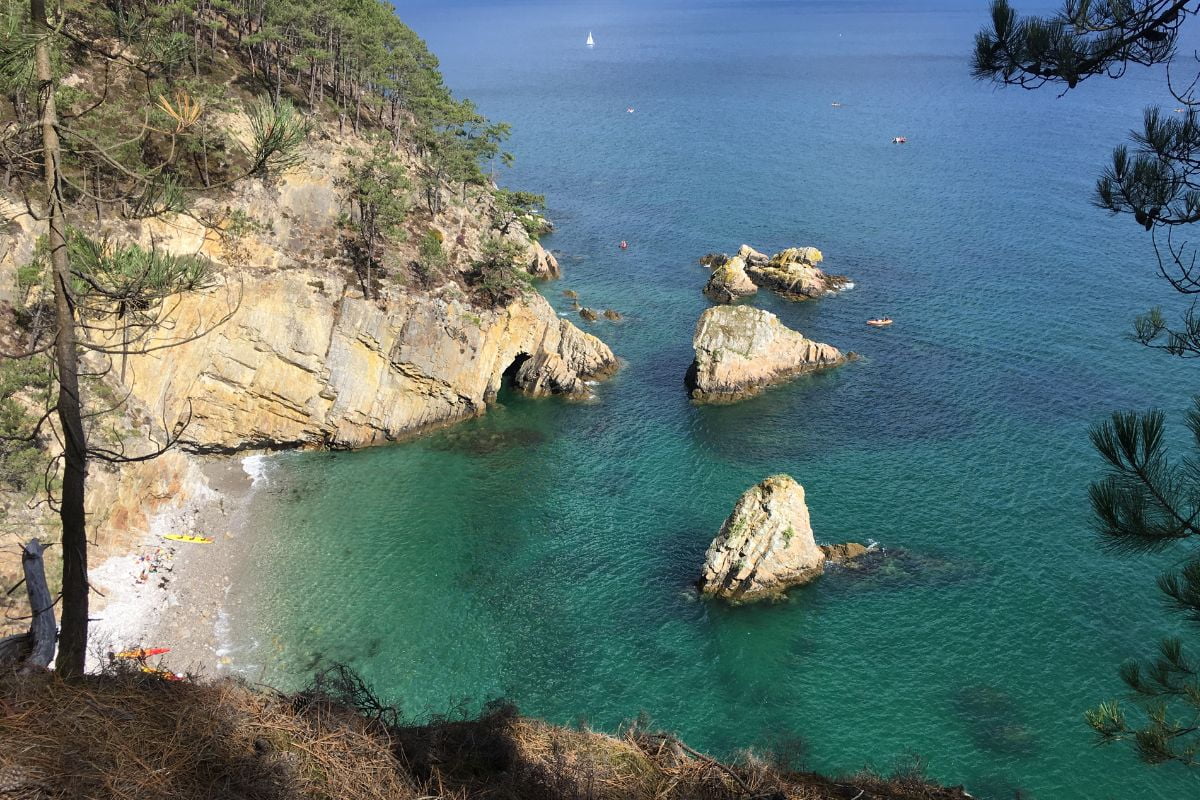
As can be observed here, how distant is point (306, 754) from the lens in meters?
10.1

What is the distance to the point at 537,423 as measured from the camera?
51.9m

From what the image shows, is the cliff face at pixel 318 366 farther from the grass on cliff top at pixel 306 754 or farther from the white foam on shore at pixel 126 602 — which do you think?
the grass on cliff top at pixel 306 754

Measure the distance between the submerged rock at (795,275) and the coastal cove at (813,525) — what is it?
150cm

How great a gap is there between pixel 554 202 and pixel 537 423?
49.7 metres

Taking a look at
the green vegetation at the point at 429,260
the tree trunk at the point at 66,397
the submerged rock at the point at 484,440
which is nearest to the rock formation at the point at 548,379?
the submerged rock at the point at 484,440

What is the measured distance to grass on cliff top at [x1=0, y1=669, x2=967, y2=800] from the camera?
349 inches

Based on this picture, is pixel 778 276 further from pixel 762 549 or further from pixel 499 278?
pixel 762 549

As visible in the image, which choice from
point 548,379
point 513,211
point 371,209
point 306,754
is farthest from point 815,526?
point 513,211

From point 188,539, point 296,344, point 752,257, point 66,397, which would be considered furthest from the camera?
point 752,257

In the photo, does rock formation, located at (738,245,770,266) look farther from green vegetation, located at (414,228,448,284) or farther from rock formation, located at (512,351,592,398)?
green vegetation, located at (414,228,448,284)

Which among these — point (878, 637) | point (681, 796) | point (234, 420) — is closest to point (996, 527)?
point (878, 637)

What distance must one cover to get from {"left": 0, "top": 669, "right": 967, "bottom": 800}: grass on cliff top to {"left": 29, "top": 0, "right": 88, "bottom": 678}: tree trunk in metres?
0.75

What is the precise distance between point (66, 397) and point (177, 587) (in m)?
28.4

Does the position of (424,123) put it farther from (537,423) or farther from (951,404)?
(951,404)
